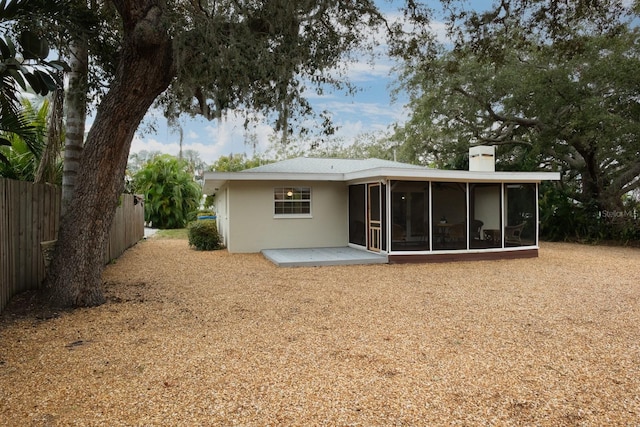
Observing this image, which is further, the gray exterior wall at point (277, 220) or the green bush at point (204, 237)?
the green bush at point (204, 237)

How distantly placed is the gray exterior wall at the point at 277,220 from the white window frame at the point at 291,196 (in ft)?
0.28

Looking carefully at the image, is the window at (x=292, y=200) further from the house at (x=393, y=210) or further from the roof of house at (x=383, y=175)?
the roof of house at (x=383, y=175)

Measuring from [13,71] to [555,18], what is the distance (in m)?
7.82

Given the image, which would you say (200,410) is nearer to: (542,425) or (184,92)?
(542,425)

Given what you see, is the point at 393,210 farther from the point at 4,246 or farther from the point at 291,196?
the point at 4,246

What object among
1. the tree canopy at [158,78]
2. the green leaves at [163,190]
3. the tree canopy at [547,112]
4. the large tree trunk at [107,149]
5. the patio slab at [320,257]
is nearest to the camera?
the tree canopy at [158,78]

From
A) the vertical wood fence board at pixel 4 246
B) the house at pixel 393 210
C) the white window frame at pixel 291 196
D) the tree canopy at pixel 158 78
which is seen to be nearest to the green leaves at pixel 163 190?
the house at pixel 393 210

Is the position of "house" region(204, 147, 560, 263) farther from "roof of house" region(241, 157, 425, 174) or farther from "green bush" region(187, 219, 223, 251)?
"green bush" region(187, 219, 223, 251)

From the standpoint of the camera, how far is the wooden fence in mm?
5262

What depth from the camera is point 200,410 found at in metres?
2.95

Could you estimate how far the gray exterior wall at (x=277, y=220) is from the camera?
1234cm

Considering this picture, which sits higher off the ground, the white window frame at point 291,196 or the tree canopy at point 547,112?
the tree canopy at point 547,112

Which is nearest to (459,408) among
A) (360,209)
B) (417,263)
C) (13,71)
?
(13,71)

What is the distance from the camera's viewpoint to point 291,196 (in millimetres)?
12797
